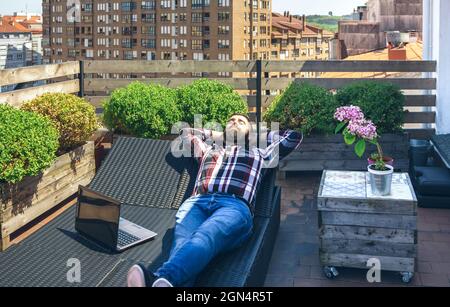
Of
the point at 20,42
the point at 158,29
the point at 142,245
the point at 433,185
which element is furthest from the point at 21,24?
the point at 142,245

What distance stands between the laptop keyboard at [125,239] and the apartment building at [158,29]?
106565mm

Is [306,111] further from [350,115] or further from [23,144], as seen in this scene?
[23,144]

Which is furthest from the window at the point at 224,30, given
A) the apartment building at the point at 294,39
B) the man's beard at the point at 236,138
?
the man's beard at the point at 236,138

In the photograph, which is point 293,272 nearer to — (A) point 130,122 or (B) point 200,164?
(B) point 200,164

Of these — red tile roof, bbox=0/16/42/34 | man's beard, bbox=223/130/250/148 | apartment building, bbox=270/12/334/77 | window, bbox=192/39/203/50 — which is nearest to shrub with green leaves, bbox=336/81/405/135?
man's beard, bbox=223/130/250/148

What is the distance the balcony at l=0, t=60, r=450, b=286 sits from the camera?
4777 millimetres

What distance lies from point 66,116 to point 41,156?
1353 mm

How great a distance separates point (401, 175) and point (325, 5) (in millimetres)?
27556

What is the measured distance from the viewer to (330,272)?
5.11 metres

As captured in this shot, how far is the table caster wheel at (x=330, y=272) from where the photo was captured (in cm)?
509

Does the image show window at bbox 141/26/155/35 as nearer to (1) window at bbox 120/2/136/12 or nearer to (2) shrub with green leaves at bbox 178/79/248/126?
(1) window at bbox 120/2/136/12

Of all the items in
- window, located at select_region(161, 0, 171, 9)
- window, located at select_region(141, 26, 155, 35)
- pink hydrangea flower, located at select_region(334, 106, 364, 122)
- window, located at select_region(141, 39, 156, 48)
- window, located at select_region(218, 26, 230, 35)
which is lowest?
pink hydrangea flower, located at select_region(334, 106, 364, 122)

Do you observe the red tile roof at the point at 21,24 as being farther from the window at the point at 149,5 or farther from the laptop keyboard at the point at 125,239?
the laptop keyboard at the point at 125,239

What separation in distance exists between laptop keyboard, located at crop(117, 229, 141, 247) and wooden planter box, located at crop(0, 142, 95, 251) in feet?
4.61
